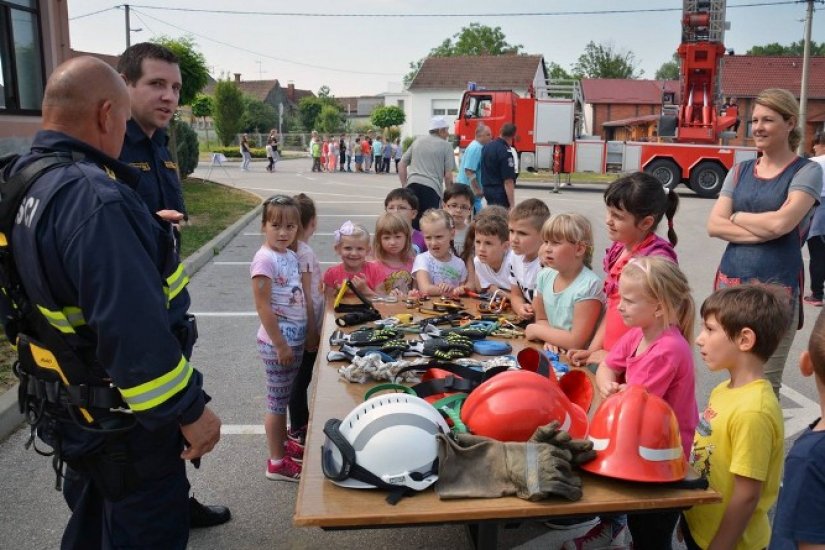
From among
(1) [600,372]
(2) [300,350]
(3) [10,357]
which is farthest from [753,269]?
(3) [10,357]

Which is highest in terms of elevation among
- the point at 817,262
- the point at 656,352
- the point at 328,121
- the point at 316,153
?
the point at 328,121

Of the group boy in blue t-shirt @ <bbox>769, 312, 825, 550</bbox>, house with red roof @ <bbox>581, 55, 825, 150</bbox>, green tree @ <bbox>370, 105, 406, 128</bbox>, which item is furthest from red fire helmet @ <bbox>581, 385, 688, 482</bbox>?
green tree @ <bbox>370, 105, 406, 128</bbox>

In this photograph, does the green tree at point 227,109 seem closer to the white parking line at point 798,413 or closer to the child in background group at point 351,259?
the child in background group at point 351,259

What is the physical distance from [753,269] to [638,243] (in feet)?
2.52

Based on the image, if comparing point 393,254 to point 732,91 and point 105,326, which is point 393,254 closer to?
point 105,326

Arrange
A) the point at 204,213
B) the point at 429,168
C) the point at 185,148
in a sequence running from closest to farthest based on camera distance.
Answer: the point at 429,168, the point at 204,213, the point at 185,148

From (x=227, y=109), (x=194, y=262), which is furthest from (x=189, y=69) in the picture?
(x=227, y=109)

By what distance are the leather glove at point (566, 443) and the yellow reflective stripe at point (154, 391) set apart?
1.05 meters

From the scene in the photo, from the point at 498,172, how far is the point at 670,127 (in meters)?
15.0

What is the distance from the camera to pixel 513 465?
76.2 inches

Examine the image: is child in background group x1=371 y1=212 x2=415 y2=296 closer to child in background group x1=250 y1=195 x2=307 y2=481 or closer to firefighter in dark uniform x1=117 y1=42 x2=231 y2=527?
child in background group x1=250 y1=195 x2=307 y2=481

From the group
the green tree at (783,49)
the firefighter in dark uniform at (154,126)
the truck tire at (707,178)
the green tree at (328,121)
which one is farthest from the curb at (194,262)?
the green tree at (783,49)

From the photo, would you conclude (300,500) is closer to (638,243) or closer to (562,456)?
(562,456)

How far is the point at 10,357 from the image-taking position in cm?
534
